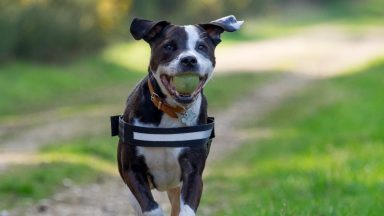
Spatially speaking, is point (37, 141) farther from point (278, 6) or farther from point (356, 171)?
point (278, 6)

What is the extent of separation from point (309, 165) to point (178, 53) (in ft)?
19.8

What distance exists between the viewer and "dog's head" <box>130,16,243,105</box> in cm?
575

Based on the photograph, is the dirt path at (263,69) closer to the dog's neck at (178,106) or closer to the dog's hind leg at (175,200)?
the dog's hind leg at (175,200)

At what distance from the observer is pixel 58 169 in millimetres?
11156

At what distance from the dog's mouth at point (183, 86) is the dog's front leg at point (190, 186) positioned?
497 mm

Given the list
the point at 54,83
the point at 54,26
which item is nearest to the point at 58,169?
the point at 54,83

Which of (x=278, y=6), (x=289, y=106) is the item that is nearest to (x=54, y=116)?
(x=289, y=106)

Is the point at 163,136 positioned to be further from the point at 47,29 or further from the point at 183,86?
the point at 47,29

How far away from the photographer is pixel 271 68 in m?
31.1

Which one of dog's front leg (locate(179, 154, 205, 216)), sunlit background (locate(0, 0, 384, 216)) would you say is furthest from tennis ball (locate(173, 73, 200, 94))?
sunlit background (locate(0, 0, 384, 216))

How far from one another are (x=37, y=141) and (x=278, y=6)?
48.3m

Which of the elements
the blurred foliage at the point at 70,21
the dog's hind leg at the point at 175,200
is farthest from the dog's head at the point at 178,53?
the blurred foliage at the point at 70,21

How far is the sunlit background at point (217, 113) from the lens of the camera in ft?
31.7

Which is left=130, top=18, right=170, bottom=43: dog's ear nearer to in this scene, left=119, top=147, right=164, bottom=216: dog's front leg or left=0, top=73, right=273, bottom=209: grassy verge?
left=119, top=147, right=164, bottom=216: dog's front leg
